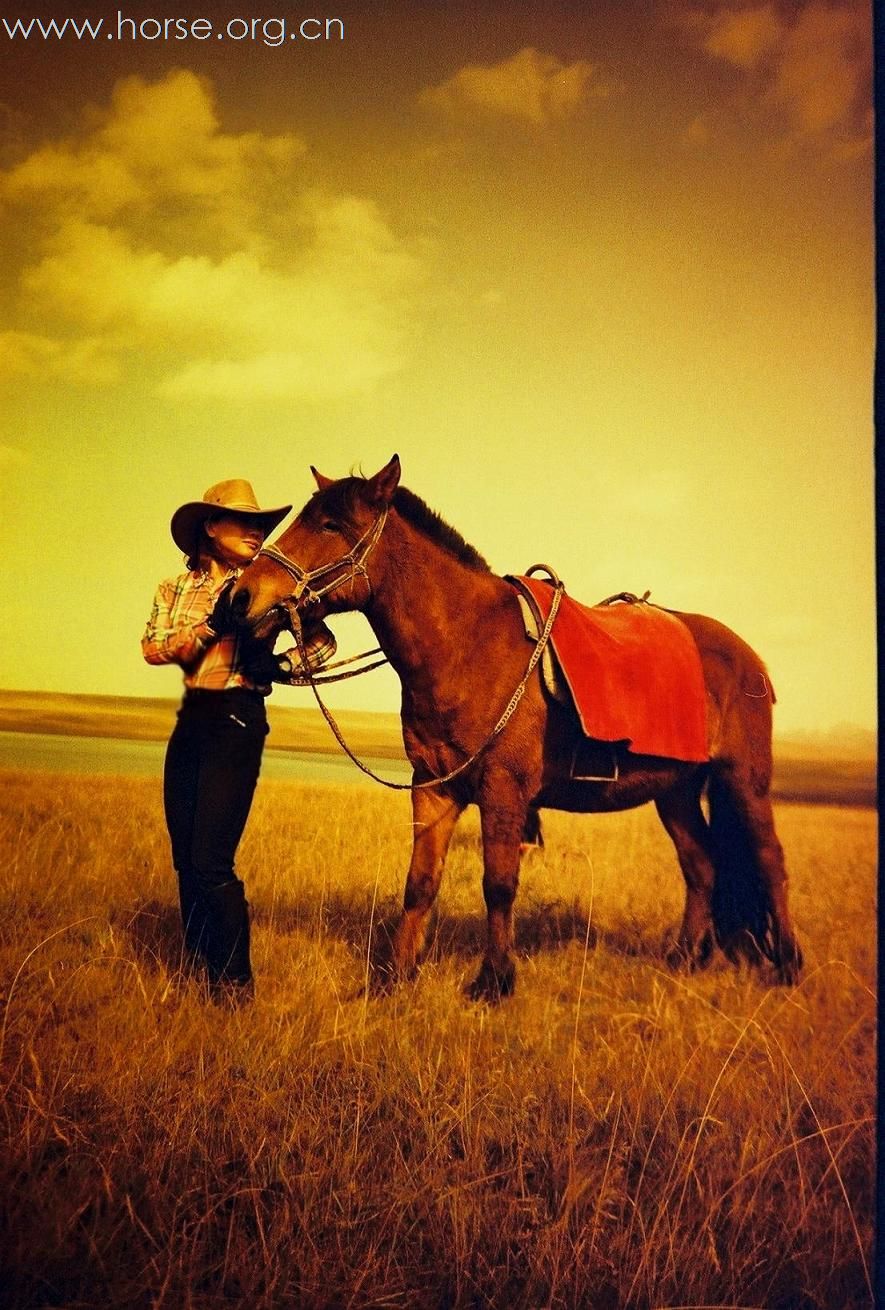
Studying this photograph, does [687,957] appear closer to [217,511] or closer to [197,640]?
[197,640]

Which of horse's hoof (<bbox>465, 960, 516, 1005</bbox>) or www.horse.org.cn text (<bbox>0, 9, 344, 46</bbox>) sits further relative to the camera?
www.horse.org.cn text (<bbox>0, 9, 344, 46</bbox>)

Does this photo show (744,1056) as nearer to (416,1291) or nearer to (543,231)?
(416,1291)

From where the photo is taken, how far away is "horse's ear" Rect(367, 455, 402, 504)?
2.45m

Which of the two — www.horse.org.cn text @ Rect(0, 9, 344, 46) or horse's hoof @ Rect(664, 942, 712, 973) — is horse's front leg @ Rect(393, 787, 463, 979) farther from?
www.horse.org.cn text @ Rect(0, 9, 344, 46)

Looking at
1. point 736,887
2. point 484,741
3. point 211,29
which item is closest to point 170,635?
point 484,741

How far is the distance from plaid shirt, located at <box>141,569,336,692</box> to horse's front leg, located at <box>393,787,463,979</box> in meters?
0.50

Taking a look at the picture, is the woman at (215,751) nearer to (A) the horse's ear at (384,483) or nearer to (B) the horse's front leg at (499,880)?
(A) the horse's ear at (384,483)

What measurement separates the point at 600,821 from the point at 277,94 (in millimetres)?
2372

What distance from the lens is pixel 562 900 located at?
2506mm

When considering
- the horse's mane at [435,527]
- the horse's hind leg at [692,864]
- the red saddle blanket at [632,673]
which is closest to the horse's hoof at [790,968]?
the horse's hind leg at [692,864]

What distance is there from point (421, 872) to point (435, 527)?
3.12 feet

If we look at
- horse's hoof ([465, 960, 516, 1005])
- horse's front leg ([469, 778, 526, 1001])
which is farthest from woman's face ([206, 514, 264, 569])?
horse's hoof ([465, 960, 516, 1005])

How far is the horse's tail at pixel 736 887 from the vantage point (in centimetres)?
248

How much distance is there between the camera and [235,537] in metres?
2.55
